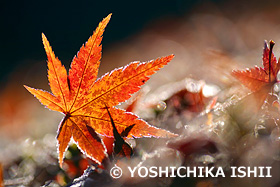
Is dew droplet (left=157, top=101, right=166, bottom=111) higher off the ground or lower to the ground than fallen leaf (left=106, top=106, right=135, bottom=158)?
higher

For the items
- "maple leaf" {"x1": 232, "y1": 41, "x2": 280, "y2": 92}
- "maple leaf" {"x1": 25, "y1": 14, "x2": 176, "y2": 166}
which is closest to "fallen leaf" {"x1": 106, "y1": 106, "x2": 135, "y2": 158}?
"maple leaf" {"x1": 25, "y1": 14, "x2": 176, "y2": 166}

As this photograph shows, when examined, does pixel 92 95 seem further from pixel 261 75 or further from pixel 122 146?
pixel 261 75

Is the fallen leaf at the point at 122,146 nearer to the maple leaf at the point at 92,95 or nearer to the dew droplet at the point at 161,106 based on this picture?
the maple leaf at the point at 92,95

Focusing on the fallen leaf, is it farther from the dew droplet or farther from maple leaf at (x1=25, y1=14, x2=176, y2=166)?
the dew droplet

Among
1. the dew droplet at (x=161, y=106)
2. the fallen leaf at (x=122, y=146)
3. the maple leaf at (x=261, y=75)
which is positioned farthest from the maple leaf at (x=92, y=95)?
the dew droplet at (x=161, y=106)

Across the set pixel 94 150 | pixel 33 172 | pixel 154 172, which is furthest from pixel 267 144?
pixel 33 172
